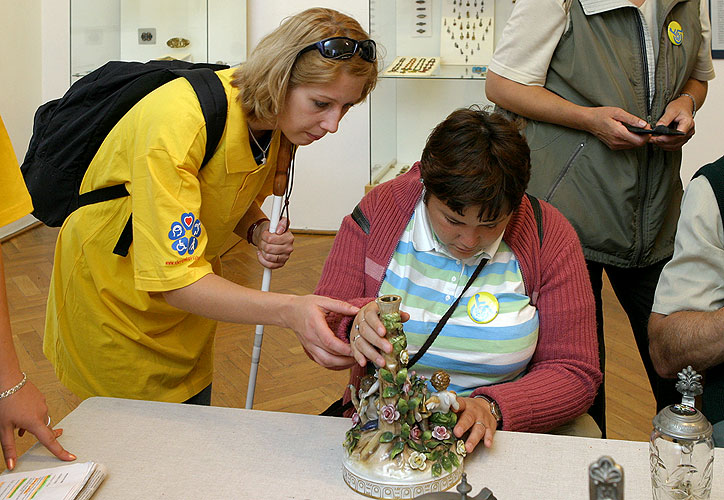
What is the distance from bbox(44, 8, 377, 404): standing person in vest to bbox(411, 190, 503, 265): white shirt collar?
1.00 ft

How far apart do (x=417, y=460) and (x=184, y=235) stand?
654 millimetres

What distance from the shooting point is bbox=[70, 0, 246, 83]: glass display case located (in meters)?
5.83

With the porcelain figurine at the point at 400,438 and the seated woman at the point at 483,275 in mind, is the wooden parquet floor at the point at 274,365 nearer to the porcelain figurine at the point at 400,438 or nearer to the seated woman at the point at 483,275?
the seated woman at the point at 483,275

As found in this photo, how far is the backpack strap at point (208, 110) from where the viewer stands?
1775mm

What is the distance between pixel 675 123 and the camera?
246cm

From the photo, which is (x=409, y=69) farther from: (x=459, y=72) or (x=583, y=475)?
(x=583, y=475)

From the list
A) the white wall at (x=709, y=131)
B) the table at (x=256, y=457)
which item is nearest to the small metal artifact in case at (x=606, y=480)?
the table at (x=256, y=457)

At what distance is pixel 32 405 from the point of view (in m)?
1.53

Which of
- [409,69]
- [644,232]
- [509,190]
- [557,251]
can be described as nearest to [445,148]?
[509,190]

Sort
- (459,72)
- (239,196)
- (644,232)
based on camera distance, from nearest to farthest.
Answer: (239,196)
(644,232)
(459,72)

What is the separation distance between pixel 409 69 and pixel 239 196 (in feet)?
10.7

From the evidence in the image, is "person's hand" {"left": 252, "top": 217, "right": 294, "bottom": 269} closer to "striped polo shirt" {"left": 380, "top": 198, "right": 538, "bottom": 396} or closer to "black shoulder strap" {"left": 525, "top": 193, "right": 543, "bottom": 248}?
"striped polo shirt" {"left": 380, "top": 198, "right": 538, "bottom": 396}

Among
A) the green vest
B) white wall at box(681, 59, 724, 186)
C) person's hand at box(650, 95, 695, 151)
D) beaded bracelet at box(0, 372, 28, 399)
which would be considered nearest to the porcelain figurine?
beaded bracelet at box(0, 372, 28, 399)

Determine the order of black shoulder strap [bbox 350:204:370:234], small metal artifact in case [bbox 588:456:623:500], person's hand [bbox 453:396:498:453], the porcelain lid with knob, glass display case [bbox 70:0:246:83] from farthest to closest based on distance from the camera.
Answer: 1. glass display case [bbox 70:0:246:83]
2. black shoulder strap [bbox 350:204:370:234]
3. person's hand [bbox 453:396:498:453]
4. the porcelain lid with knob
5. small metal artifact in case [bbox 588:456:623:500]
